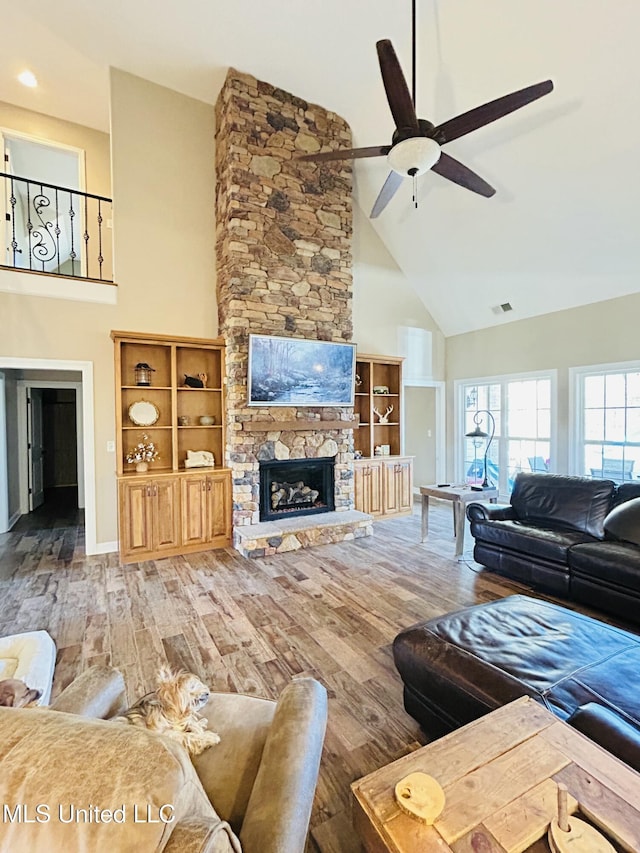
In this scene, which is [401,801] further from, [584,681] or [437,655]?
[584,681]

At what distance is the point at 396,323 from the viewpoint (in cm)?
717

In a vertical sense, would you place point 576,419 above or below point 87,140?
below

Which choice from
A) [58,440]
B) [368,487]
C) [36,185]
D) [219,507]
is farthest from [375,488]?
[58,440]

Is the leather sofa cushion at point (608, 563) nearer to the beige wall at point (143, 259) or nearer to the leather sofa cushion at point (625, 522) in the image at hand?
the leather sofa cushion at point (625, 522)

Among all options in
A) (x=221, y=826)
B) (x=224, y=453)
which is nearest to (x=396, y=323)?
(x=224, y=453)

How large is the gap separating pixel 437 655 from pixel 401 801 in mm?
926

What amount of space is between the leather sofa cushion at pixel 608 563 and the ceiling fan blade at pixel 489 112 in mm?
3348

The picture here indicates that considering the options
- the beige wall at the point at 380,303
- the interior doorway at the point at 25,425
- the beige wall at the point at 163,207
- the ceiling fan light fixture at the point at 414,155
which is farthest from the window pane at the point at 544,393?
the interior doorway at the point at 25,425

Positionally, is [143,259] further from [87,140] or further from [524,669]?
[524,669]

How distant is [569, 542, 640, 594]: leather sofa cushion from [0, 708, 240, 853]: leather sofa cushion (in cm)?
333

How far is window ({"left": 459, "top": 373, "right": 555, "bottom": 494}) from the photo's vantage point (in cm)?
628

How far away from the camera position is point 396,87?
2701 millimetres

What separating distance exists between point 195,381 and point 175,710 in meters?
4.47

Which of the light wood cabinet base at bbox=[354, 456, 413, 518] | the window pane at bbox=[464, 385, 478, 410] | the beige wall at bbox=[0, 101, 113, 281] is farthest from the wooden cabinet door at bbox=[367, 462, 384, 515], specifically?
the beige wall at bbox=[0, 101, 113, 281]
